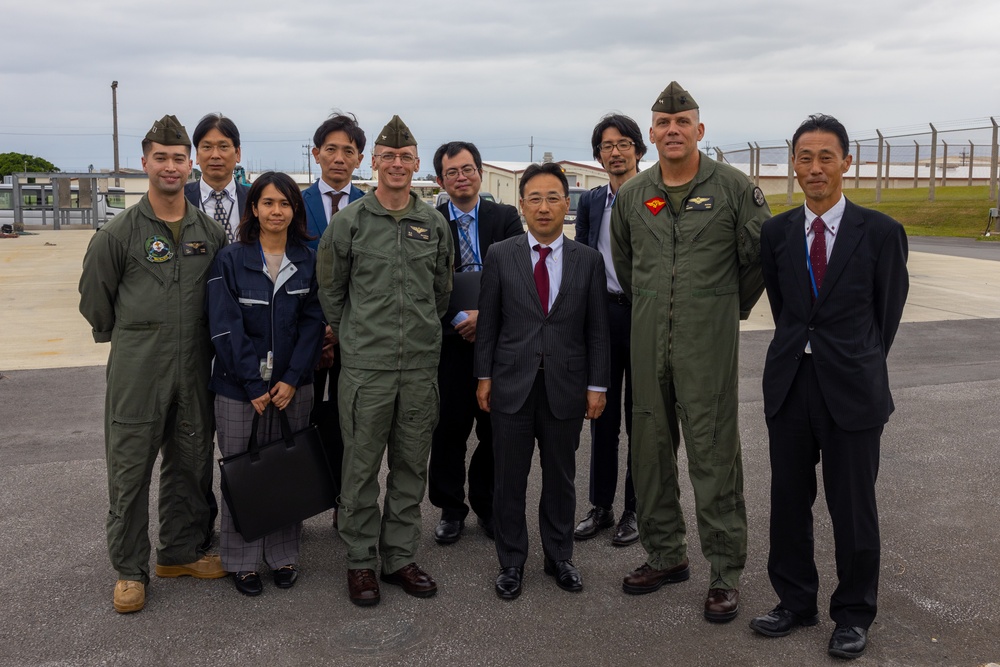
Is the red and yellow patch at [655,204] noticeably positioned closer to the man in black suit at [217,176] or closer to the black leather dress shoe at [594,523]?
the black leather dress shoe at [594,523]

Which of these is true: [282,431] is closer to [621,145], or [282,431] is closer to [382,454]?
→ [382,454]

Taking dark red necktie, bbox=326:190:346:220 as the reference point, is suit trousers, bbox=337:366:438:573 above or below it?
below

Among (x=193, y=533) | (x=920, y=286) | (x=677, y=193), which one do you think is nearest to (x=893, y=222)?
(x=677, y=193)

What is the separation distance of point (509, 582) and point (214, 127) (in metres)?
2.78

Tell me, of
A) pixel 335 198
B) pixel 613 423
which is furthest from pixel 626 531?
pixel 335 198

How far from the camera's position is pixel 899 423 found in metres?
6.68

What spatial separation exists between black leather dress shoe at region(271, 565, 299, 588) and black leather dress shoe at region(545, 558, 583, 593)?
46.4 inches

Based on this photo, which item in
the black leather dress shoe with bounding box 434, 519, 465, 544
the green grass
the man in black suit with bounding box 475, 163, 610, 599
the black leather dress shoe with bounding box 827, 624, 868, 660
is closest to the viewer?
the black leather dress shoe with bounding box 827, 624, 868, 660

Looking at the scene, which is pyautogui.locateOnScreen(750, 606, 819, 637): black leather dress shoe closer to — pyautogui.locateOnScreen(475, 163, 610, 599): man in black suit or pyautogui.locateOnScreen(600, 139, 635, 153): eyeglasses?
pyautogui.locateOnScreen(475, 163, 610, 599): man in black suit

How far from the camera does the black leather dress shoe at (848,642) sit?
10.9ft

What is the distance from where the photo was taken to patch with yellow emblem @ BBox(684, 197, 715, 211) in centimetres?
379

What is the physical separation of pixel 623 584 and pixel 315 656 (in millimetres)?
1413

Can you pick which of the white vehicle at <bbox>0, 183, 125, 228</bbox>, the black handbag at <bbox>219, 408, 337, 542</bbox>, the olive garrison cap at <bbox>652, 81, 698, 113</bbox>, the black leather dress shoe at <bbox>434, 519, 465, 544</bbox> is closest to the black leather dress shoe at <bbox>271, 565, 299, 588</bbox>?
the black handbag at <bbox>219, 408, 337, 542</bbox>

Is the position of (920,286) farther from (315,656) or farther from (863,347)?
(315,656)
